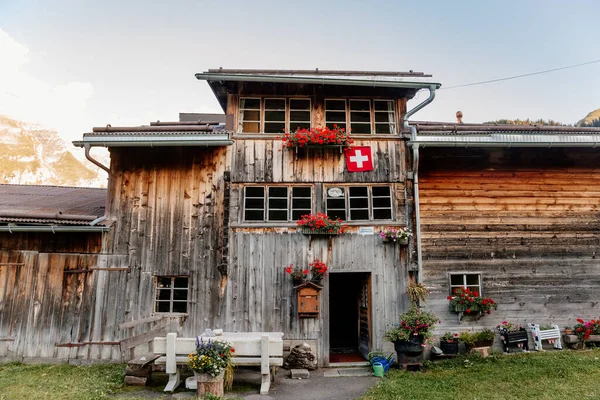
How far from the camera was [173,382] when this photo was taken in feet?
25.0

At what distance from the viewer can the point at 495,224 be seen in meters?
10.6

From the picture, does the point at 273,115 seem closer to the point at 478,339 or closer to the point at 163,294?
the point at 163,294

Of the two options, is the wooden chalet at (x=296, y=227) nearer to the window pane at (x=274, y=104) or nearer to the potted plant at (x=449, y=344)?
the window pane at (x=274, y=104)

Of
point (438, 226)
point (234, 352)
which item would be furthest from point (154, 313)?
point (438, 226)

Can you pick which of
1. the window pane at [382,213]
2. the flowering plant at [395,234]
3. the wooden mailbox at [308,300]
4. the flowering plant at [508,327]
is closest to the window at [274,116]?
the window pane at [382,213]

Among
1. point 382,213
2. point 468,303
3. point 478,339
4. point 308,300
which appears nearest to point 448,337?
point 478,339

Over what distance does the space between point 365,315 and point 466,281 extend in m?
2.70

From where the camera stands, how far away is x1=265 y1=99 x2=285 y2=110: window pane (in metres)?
10.7

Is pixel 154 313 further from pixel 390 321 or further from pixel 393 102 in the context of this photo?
pixel 393 102

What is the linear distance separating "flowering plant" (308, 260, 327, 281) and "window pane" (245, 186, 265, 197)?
2.14 m

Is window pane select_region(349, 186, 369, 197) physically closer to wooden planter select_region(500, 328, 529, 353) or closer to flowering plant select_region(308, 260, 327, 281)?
flowering plant select_region(308, 260, 327, 281)

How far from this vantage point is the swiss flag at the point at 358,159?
33.9 feet

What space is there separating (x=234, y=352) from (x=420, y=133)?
6.69 metres

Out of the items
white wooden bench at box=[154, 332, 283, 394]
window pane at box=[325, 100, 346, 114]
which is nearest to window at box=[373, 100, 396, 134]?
window pane at box=[325, 100, 346, 114]
